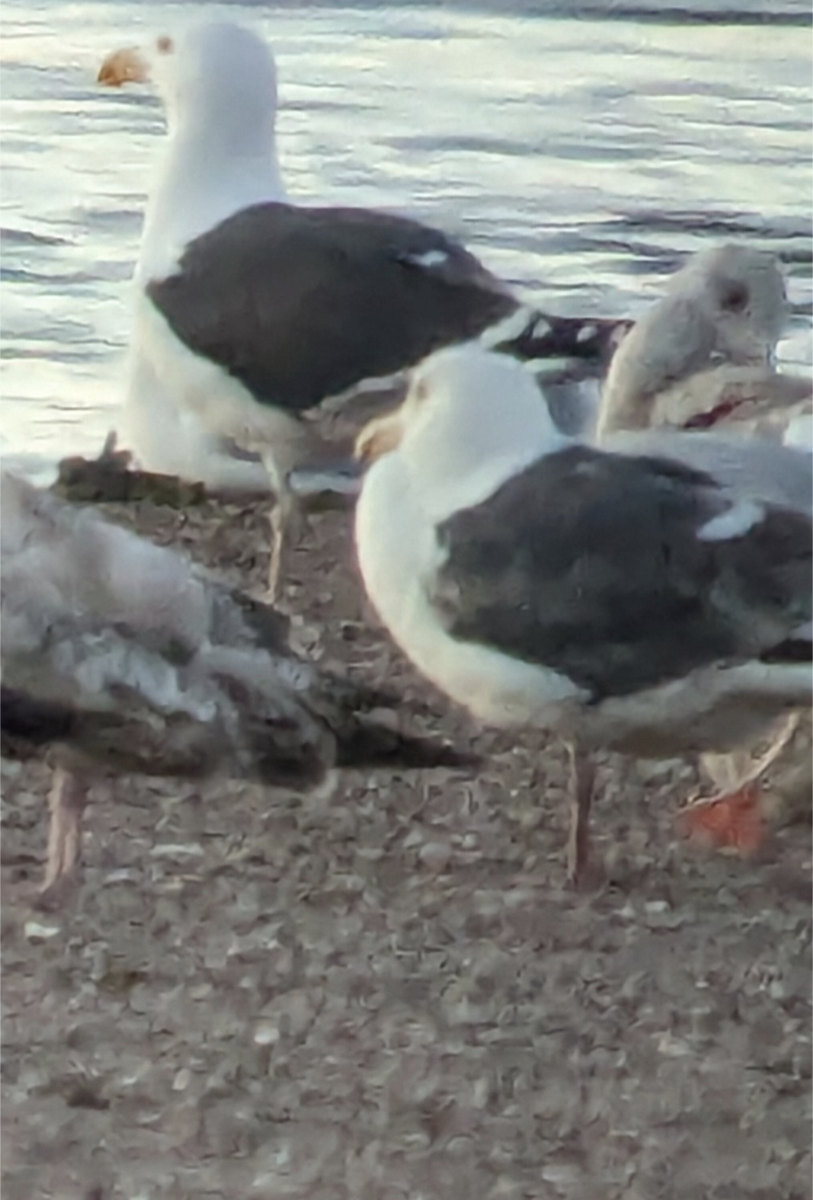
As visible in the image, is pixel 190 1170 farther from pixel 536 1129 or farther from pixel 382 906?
pixel 382 906

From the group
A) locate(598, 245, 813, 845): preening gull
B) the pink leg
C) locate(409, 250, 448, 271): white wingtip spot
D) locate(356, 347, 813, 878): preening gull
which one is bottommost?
the pink leg

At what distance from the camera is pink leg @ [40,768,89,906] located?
5757 mm

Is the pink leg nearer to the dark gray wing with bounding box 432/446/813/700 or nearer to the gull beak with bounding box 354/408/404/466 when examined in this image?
the dark gray wing with bounding box 432/446/813/700

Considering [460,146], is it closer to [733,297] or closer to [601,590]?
[733,297]

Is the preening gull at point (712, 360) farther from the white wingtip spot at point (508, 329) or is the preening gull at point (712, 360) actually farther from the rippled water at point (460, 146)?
the rippled water at point (460, 146)

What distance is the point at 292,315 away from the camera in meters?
7.54

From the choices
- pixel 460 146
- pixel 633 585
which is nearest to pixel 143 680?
pixel 633 585

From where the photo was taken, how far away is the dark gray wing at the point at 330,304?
750cm

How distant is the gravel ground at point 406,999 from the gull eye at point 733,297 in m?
1.63

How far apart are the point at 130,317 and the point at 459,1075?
19.9 ft

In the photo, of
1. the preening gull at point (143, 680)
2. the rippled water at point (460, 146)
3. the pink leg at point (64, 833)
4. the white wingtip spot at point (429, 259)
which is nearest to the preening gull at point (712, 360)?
the white wingtip spot at point (429, 259)

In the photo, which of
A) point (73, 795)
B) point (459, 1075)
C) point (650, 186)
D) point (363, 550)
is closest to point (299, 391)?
point (363, 550)

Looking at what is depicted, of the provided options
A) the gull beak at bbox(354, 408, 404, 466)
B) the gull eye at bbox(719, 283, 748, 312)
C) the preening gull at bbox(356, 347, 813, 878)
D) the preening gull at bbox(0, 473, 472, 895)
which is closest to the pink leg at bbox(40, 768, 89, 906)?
the preening gull at bbox(0, 473, 472, 895)

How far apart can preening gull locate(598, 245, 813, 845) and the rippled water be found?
7.38 ft
